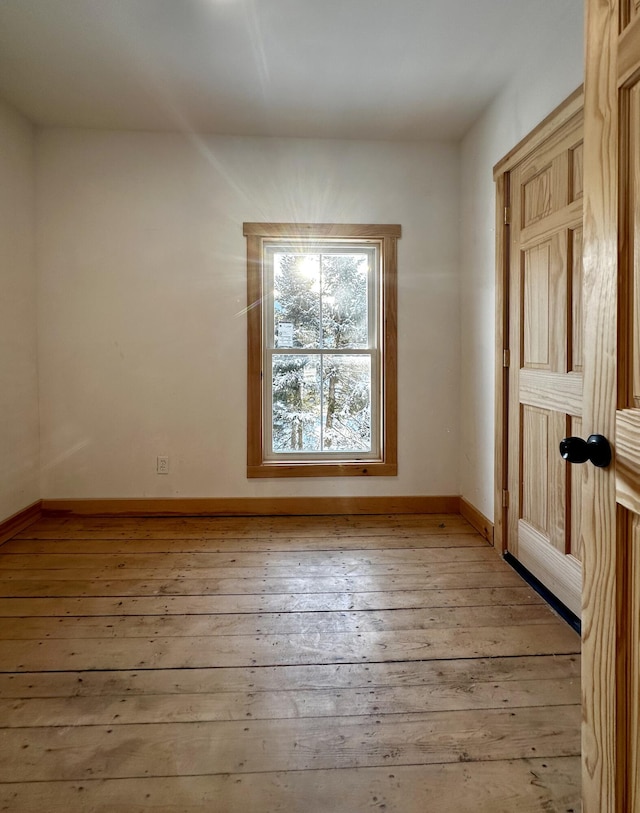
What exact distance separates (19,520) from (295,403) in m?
1.91

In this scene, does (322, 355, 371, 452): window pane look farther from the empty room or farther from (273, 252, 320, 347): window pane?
(273, 252, 320, 347): window pane

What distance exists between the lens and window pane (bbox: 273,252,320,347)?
313 centimetres

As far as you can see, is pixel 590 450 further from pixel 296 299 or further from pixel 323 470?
pixel 296 299

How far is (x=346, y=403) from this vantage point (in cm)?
321

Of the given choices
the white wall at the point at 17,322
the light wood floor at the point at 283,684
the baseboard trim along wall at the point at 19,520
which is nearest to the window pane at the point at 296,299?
the light wood floor at the point at 283,684

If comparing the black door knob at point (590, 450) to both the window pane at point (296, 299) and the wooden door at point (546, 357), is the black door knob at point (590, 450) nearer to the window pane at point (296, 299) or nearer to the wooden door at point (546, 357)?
the wooden door at point (546, 357)

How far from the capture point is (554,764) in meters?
1.21

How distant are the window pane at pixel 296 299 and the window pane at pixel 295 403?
141mm

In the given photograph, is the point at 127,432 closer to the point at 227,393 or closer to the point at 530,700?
the point at 227,393

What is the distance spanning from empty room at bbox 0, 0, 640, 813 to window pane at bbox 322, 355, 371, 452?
0.8 inches

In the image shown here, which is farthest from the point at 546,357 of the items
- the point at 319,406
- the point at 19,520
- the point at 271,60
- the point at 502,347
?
the point at 19,520

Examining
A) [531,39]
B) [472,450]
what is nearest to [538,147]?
[531,39]

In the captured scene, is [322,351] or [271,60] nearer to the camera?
[271,60]

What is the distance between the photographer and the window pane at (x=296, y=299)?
3129mm
